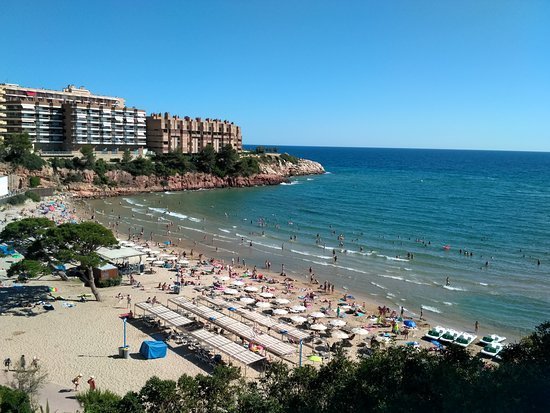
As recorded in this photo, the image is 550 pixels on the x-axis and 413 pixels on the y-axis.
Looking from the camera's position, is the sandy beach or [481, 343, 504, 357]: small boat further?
[481, 343, 504, 357]: small boat

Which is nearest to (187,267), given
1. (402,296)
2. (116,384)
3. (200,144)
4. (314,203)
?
(402,296)

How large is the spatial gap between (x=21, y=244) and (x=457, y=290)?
28.8 metres

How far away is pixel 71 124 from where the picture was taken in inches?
3499

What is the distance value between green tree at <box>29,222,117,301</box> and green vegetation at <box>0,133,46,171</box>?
166 ft

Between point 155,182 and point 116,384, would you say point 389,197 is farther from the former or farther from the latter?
point 116,384

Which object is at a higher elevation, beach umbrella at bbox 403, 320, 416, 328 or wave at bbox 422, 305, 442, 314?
beach umbrella at bbox 403, 320, 416, 328

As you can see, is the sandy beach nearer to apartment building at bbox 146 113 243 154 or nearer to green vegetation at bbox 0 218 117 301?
green vegetation at bbox 0 218 117 301

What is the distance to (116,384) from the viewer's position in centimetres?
1730

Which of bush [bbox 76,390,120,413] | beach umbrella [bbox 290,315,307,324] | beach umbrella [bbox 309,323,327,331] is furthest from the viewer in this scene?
beach umbrella [bbox 290,315,307,324]

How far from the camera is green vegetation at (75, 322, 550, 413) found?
971 centimetres

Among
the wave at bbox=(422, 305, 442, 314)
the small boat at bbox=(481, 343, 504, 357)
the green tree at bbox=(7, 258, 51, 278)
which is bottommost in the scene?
the wave at bbox=(422, 305, 442, 314)

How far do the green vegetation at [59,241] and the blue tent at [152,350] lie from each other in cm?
720

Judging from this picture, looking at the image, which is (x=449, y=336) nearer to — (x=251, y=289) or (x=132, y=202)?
(x=251, y=289)

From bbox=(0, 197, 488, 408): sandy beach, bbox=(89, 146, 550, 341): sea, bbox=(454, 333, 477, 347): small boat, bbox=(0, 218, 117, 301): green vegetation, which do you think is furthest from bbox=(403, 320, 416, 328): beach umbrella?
bbox=(0, 218, 117, 301): green vegetation
